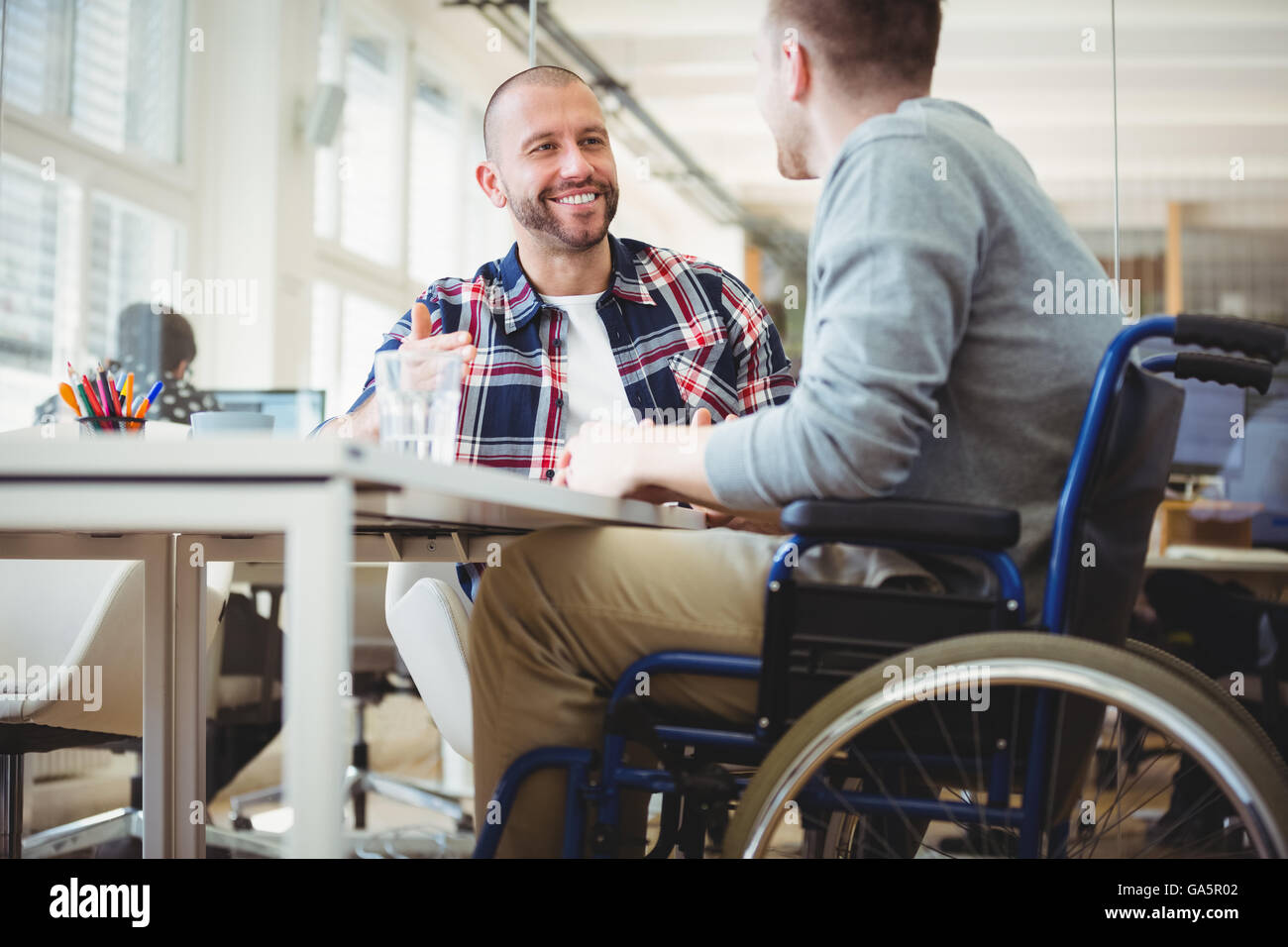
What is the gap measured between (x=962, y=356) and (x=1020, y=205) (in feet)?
0.48

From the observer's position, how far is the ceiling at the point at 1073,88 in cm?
678

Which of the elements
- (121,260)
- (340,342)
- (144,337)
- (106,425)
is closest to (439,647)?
(106,425)

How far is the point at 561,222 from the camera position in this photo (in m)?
2.04

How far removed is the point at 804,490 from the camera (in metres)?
0.99

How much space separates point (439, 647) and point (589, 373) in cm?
57

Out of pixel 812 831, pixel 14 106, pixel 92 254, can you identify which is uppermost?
pixel 14 106

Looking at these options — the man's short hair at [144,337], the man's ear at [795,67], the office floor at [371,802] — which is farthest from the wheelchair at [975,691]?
the man's short hair at [144,337]

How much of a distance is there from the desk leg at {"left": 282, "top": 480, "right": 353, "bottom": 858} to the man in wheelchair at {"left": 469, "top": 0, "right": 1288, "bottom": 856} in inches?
15.1

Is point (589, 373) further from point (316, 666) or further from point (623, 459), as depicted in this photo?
point (316, 666)

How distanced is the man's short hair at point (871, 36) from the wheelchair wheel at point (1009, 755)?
597 mm

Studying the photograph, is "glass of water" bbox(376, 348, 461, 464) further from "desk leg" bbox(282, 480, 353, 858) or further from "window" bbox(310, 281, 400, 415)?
"window" bbox(310, 281, 400, 415)
